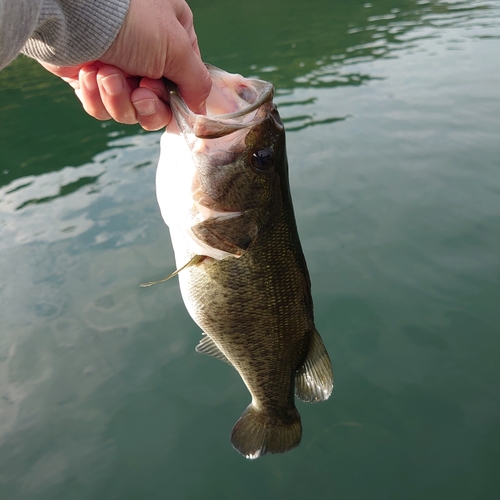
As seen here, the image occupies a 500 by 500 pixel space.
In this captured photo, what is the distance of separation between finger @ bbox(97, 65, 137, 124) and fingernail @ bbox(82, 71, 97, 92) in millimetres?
32

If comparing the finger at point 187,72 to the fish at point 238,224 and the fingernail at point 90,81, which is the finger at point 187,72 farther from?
the fingernail at point 90,81

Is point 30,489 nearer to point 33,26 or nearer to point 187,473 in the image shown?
point 187,473

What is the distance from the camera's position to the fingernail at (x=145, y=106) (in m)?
1.84

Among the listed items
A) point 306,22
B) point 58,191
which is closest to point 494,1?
point 306,22

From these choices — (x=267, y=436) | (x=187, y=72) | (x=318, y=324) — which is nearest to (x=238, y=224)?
(x=187, y=72)

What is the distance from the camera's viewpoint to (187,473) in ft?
12.1

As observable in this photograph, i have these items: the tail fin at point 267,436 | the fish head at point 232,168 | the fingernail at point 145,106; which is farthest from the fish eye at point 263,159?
the tail fin at point 267,436

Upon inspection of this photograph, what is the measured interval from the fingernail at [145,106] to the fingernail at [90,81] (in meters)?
0.15

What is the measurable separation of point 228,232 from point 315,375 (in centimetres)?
89

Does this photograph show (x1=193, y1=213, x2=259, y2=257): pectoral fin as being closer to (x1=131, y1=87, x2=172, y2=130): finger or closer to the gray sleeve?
(x1=131, y1=87, x2=172, y2=130): finger

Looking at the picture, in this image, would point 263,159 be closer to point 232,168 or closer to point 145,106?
point 232,168

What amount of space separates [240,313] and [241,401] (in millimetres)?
2165

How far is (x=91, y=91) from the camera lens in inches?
73.0

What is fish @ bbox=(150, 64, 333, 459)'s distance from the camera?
1.96m
